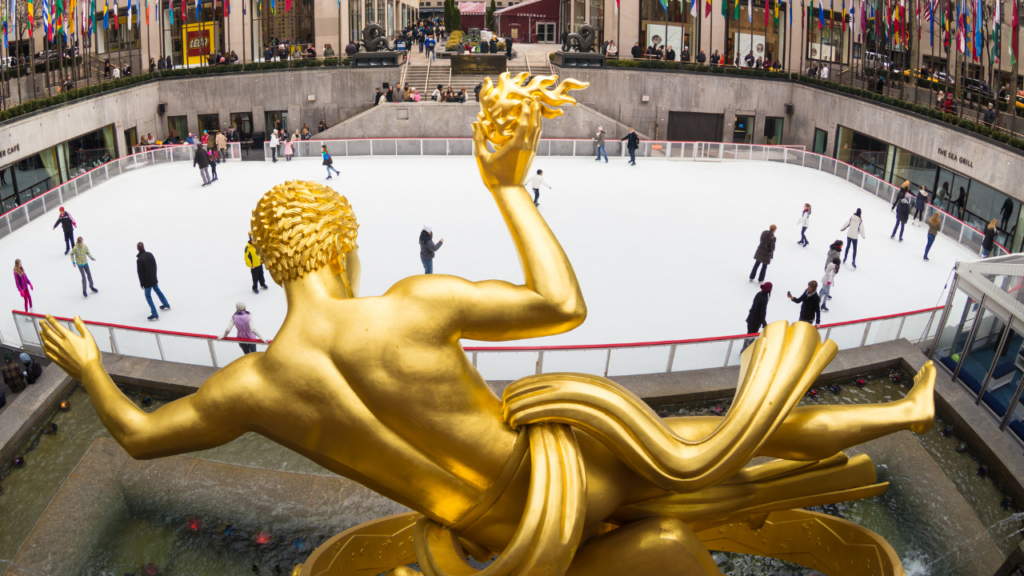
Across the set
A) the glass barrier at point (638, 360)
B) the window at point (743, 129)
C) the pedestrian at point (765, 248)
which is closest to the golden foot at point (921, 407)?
the glass barrier at point (638, 360)

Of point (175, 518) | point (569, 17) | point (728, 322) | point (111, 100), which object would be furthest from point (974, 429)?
point (569, 17)

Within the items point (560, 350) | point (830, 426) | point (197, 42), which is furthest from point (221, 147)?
point (830, 426)

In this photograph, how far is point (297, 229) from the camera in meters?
4.09

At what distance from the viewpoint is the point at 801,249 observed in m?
17.9

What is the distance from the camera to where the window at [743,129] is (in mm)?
34719

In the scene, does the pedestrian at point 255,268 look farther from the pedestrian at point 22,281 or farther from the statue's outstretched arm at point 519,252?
the statue's outstretched arm at point 519,252

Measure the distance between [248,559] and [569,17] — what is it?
42.5 metres

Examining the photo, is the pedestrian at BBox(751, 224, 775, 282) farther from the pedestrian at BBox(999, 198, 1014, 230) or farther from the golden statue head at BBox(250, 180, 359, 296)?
the golden statue head at BBox(250, 180, 359, 296)

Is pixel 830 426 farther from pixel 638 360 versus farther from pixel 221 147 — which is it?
pixel 221 147

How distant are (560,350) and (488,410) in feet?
19.7

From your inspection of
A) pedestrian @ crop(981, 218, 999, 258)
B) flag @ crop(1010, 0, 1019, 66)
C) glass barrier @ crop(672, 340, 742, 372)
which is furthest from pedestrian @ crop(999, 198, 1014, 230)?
glass barrier @ crop(672, 340, 742, 372)

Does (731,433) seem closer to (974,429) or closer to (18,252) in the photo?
(974,429)

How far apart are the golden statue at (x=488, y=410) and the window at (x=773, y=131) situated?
3211 cm

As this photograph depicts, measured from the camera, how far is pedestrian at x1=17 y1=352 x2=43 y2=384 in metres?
10.4
